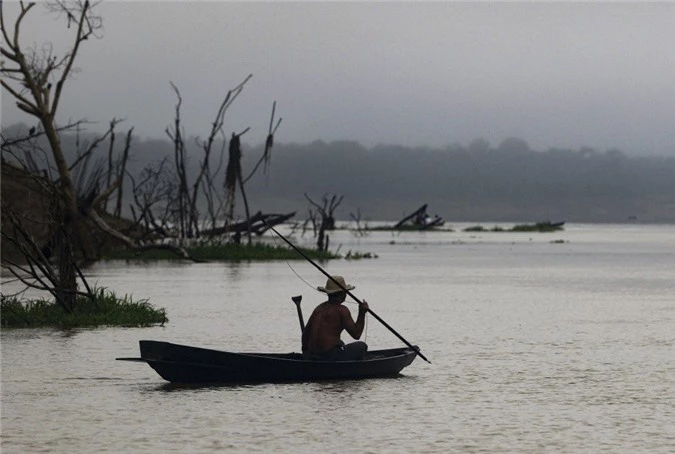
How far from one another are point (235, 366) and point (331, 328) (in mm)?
1310

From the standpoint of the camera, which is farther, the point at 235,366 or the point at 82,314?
the point at 82,314

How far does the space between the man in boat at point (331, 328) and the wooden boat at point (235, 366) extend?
0.23m

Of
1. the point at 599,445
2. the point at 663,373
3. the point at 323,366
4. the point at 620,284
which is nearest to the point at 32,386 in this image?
the point at 323,366

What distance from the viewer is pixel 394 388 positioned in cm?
1552

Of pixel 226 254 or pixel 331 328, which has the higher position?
pixel 226 254

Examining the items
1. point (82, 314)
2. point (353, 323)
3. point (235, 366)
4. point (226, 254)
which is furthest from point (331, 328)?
point (226, 254)

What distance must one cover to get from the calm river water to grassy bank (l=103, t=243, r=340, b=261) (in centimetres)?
1426

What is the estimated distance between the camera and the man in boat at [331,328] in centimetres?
1535

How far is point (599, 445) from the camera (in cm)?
1193

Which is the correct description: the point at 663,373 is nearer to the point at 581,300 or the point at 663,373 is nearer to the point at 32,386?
the point at 32,386

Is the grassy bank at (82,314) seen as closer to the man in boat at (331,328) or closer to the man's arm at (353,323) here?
the man in boat at (331,328)

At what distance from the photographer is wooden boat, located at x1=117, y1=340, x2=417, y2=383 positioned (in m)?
14.7

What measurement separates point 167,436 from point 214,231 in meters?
37.6

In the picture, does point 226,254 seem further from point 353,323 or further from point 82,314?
point 353,323
